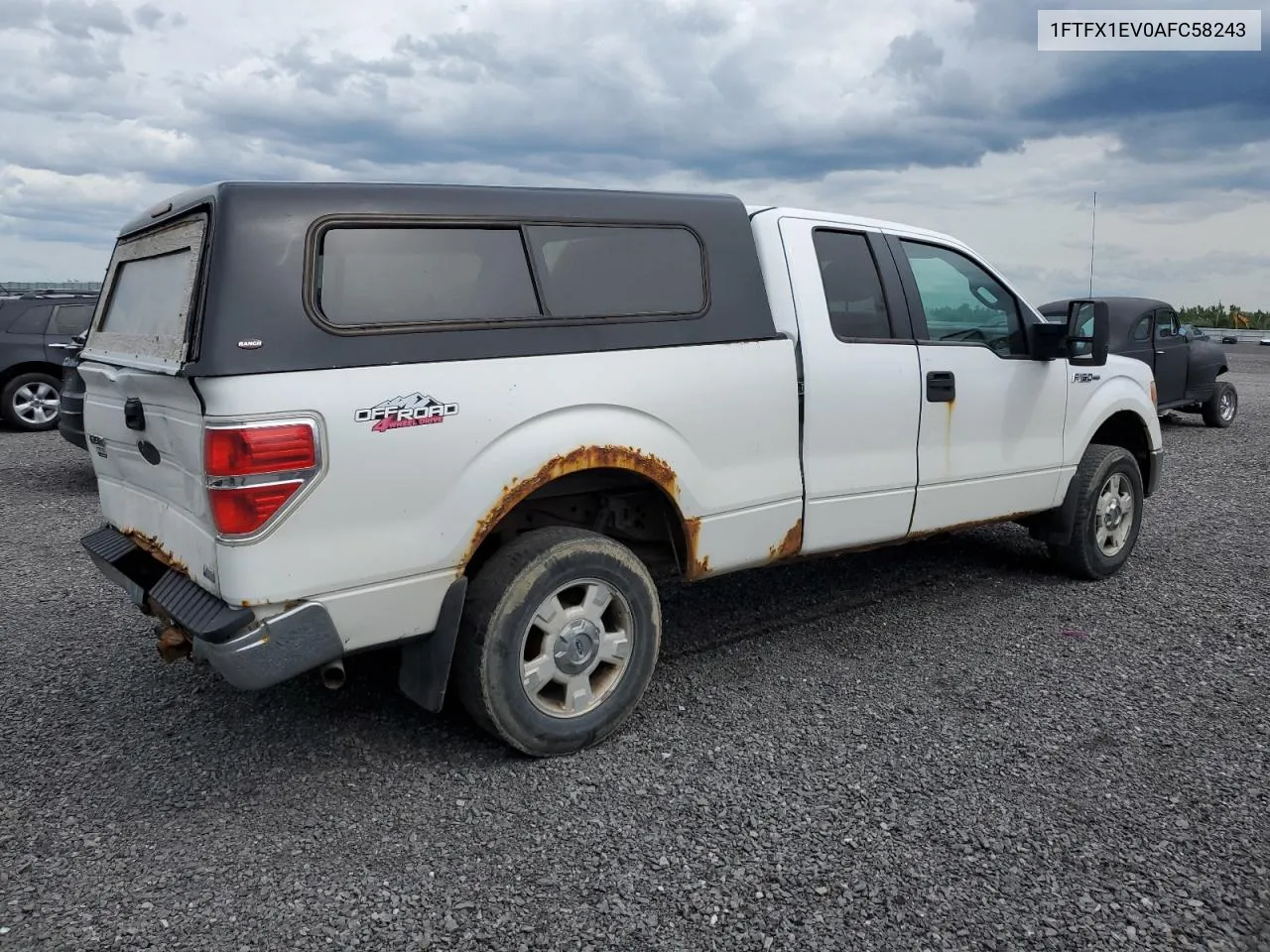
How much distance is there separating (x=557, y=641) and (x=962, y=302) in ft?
9.25

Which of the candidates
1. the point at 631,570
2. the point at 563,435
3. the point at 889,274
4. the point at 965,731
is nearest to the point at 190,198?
the point at 563,435

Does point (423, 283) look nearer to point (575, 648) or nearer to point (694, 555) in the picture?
point (575, 648)

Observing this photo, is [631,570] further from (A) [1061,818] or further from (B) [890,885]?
→ (A) [1061,818]

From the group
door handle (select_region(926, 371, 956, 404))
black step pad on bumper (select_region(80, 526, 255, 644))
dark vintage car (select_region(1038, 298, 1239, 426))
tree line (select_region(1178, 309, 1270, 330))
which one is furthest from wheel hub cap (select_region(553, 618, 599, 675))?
tree line (select_region(1178, 309, 1270, 330))

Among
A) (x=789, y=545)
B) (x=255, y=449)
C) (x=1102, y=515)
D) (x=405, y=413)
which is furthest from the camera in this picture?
(x=1102, y=515)

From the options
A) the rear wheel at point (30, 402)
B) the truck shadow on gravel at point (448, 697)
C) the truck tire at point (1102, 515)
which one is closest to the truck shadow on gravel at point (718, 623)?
the truck shadow on gravel at point (448, 697)

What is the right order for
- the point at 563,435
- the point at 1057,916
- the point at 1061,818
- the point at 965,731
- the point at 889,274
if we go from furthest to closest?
the point at 889,274 < the point at 965,731 < the point at 563,435 < the point at 1061,818 < the point at 1057,916

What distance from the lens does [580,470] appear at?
11.8ft

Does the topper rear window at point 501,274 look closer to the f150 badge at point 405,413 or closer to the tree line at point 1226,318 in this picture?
the f150 badge at point 405,413

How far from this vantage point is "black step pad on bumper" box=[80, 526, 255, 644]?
305 cm

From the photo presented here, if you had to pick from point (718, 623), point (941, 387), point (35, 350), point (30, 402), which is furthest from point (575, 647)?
point (30, 402)

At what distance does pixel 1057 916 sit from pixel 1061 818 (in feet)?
1.77

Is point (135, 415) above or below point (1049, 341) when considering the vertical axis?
below

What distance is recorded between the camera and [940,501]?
194 inches
